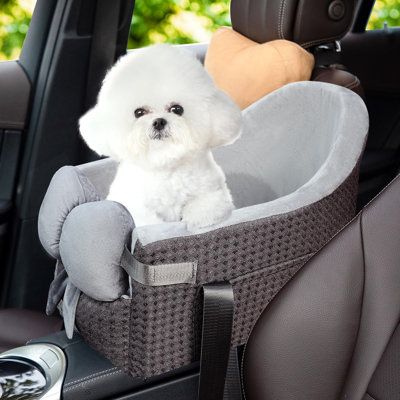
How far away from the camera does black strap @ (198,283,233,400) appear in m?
1.32

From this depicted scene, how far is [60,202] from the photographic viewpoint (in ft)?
4.72

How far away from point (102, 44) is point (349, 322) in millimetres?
1376

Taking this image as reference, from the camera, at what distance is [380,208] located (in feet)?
3.64

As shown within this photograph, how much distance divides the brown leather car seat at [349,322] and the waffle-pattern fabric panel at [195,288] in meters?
0.24

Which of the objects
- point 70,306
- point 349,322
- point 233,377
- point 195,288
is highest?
point 349,322

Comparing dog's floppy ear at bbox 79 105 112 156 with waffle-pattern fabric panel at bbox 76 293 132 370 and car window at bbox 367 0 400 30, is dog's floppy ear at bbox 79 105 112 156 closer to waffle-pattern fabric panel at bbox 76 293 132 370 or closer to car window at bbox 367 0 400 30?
waffle-pattern fabric panel at bbox 76 293 132 370

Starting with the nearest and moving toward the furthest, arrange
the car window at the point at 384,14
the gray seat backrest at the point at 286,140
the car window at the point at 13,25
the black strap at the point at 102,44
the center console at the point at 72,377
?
the center console at the point at 72,377 → the gray seat backrest at the point at 286,140 → the black strap at the point at 102,44 → the car window at the point at 13,25 → the car window at the point at 384,14

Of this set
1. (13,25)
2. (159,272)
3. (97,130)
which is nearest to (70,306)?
(159,272)

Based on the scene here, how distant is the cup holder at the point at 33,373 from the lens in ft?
3.88

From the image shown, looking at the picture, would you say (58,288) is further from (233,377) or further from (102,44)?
(102,44)

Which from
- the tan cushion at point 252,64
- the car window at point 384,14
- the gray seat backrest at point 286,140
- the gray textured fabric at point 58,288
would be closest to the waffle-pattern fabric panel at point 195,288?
the gray textured fabric at point 58,288

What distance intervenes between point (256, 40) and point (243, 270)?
1042 millimetres

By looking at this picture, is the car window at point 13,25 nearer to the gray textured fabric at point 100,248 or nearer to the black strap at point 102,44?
the black strap at point 102,44

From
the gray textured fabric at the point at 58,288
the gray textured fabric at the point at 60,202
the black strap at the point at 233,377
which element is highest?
the gray textured fabric at the point at 60,202
